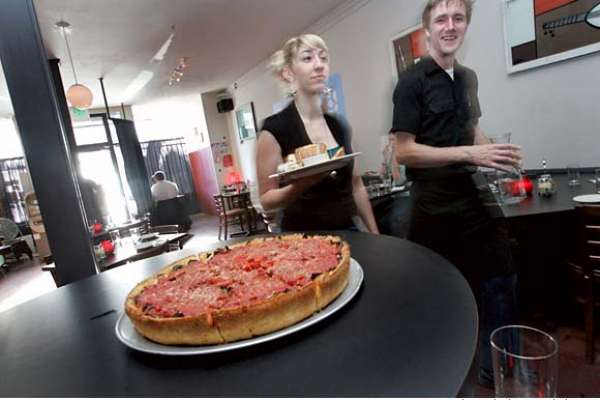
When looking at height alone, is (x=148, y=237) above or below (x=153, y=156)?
below

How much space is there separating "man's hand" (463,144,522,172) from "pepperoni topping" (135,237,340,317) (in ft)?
2.19

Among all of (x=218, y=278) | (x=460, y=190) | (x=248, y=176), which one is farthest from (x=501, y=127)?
(x=248, y=176)

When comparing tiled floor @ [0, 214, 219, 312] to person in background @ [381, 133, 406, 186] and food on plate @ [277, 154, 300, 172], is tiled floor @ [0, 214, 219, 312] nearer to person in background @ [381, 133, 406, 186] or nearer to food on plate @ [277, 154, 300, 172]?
food on plate @ [277, 154, 300, 172]

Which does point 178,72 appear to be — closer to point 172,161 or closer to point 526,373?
point 172,161

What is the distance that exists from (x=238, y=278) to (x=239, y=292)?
77mm

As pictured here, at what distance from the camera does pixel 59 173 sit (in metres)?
1.04

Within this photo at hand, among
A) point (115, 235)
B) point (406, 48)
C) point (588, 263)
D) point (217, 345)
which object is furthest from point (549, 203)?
point (115, 235)

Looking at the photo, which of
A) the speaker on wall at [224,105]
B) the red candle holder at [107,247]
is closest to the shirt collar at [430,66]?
the red candle holder at [107,247]

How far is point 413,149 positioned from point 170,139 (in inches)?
96.2

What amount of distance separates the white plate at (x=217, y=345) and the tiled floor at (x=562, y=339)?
0.54 meters

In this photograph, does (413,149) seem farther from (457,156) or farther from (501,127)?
(501,127)

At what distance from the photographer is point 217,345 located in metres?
0.44

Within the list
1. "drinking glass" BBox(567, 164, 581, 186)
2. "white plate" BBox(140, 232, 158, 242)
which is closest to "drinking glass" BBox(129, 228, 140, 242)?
"white plate" BBox(140, 232, 158, 242)

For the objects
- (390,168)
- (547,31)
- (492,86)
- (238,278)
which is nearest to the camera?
(238,278)
